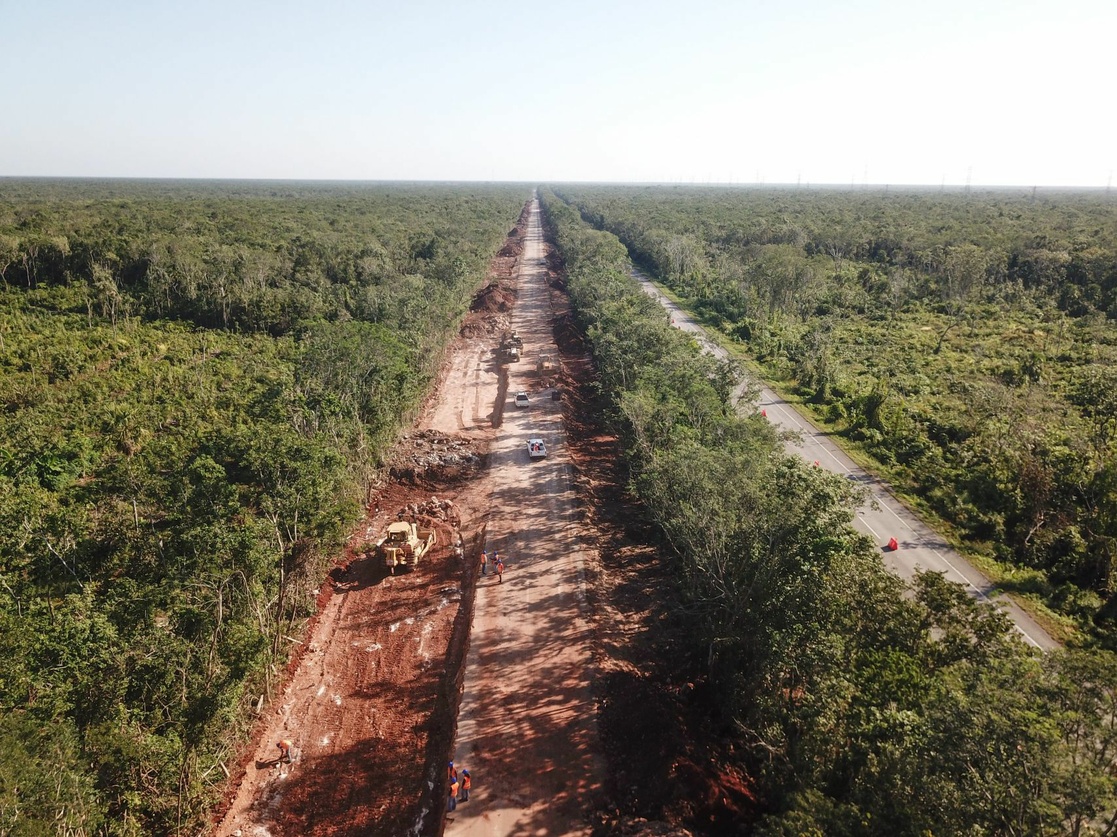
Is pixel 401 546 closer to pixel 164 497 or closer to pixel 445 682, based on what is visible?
pixel 445 682

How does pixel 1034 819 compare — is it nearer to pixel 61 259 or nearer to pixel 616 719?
pixel 616 719

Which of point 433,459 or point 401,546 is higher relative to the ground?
point 433,459

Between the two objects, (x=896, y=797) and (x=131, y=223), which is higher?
(x=131, y=223)

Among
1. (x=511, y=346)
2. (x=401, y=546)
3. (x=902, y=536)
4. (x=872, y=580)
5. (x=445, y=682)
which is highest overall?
(x=872, y=580)

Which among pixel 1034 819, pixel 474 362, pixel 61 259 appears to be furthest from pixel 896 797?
pixel 61 259

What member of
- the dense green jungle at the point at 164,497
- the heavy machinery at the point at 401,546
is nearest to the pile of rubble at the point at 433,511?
the heavy machinery at the point at 401,546

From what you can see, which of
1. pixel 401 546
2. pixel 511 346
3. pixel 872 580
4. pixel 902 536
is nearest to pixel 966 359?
pixel 902 536

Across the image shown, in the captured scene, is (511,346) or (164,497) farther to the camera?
(511,346)
